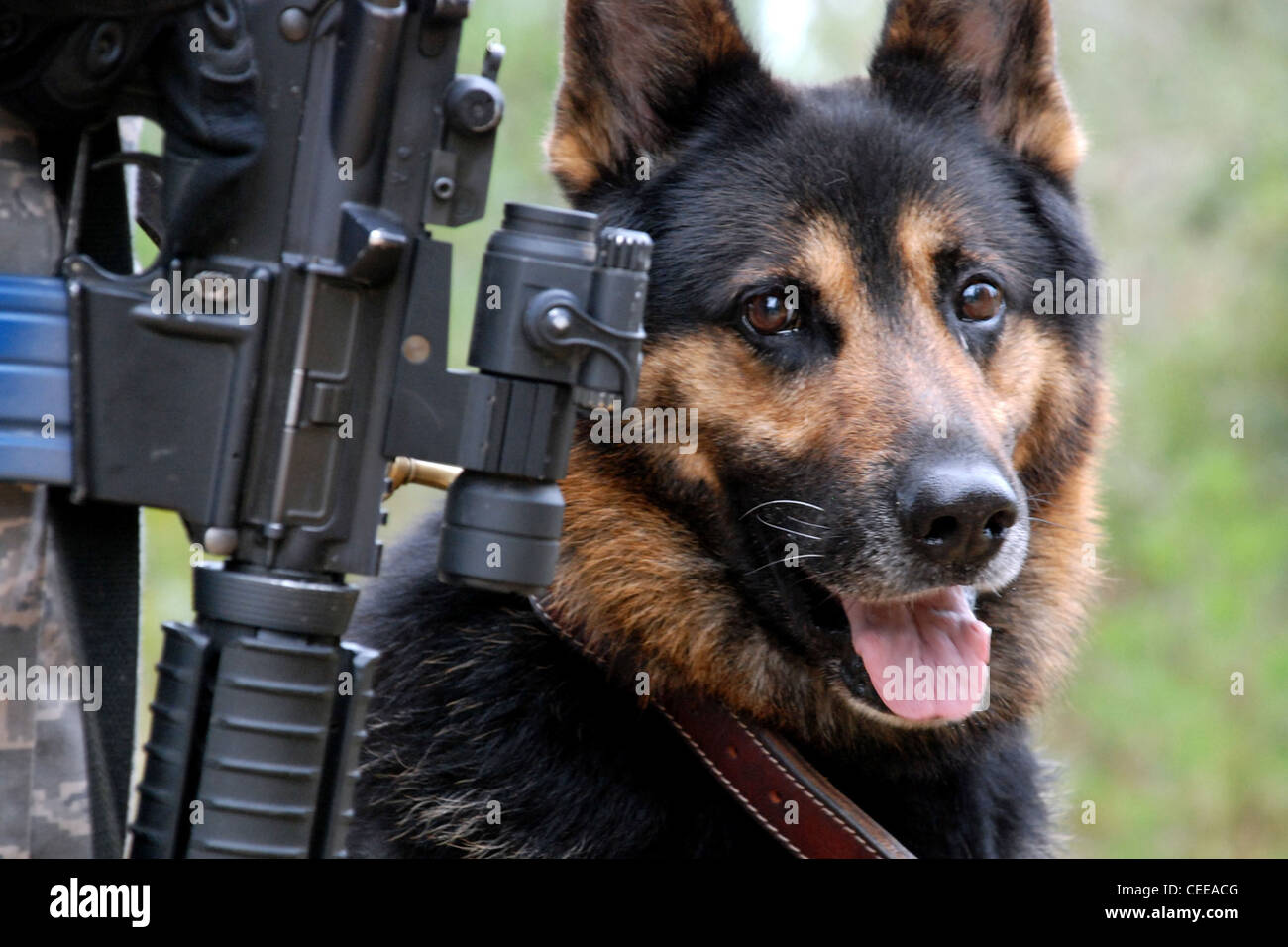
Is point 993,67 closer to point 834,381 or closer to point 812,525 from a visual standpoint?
point 834,381

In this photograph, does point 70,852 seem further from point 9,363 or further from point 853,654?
point 853,654

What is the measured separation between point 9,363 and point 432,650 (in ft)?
3.65

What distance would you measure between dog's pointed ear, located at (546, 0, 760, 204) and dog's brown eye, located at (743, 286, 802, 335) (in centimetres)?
43

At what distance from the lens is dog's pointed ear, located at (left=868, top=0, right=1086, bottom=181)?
3.21m

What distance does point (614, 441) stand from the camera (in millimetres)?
2902

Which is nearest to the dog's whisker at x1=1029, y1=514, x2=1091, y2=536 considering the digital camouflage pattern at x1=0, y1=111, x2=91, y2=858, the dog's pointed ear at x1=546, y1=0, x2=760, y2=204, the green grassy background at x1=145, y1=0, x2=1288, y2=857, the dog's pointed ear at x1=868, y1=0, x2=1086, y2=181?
the dog's pointed ear at x1=868, y1=0, x2=1086, y2=181

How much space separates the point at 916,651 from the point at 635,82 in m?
1.39

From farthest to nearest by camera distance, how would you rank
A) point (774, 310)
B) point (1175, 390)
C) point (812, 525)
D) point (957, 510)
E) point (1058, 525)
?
point (1175, 390) → point (1058, 525) → point (774, 310) → point (812, 525) → point (957, 510)

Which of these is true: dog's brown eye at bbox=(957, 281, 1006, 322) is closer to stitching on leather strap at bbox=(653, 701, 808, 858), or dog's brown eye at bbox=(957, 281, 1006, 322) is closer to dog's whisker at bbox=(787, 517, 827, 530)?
dog's whisker at bbox=(787, 517, 827, 530)

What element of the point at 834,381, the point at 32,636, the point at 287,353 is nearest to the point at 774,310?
the point at 834,381

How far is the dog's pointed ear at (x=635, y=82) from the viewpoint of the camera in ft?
9.78

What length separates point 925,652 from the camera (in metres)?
2.79

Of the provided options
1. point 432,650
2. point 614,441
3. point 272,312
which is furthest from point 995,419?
point 272,312

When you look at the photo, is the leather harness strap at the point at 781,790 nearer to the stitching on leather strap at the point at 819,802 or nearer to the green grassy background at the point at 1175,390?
the stitching on leather strap at the point at 819,802
